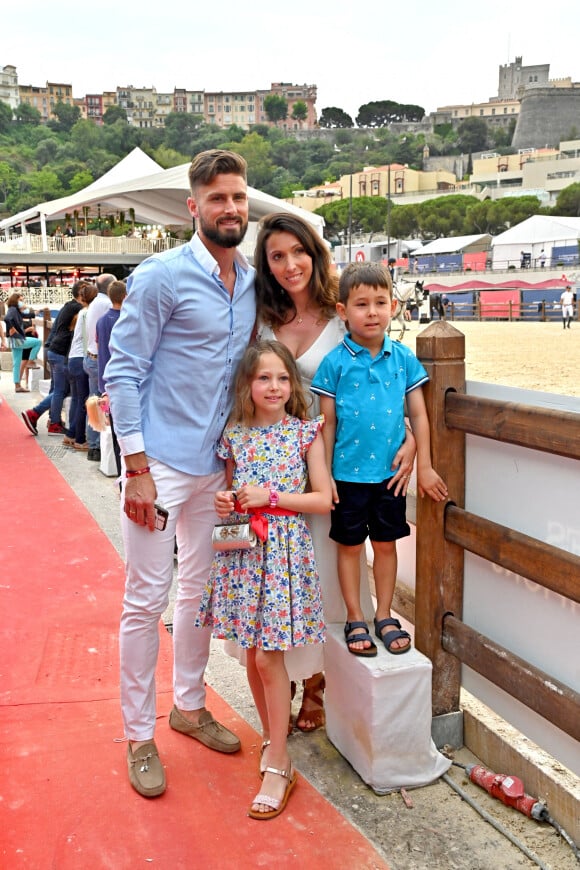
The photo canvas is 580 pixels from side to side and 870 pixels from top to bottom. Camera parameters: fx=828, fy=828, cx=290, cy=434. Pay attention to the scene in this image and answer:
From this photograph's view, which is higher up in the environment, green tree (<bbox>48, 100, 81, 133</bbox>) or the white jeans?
green tree (<bbox>48, 100, 81, 133</bbox>)

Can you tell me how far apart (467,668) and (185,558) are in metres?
1.01

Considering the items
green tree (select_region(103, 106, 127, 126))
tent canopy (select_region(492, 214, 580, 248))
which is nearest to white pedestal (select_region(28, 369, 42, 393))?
tent canopy (select_region(492, 214, 580, 248))

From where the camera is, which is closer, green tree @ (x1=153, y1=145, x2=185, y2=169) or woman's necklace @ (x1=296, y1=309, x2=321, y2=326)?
woman's necklace @ (x1=296, y1=309, x2=321, y2=326)

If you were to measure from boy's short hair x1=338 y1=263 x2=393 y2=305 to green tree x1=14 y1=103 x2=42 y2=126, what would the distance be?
643ft

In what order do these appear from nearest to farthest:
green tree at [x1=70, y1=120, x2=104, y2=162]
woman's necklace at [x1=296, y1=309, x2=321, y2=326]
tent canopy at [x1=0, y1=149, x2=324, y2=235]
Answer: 1. woman's necklace at [x1=296, y1=309, x2=321, y2=326]
2. tent canopy at [x1=0, y1=149, x2=324, y2=235]
3. green tree at [x1=70, y1=120, x2=104, y2=162]

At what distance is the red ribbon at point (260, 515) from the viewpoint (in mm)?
2436

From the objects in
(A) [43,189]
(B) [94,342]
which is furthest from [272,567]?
(A) [43,189]

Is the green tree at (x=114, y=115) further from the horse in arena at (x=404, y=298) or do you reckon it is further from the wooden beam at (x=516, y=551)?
the wooden beam at (x=516, y=551)

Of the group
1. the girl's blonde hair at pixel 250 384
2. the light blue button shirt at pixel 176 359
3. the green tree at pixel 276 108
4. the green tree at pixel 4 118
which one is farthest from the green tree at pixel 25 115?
the girl's blonde hair at pixel 250 384

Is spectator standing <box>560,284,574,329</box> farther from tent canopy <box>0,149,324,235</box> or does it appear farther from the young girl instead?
the young girl

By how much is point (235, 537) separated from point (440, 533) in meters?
0.70

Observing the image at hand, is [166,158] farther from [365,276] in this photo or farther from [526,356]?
[365,276]

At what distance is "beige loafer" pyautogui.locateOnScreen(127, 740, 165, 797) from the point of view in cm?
249

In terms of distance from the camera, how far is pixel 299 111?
197m
